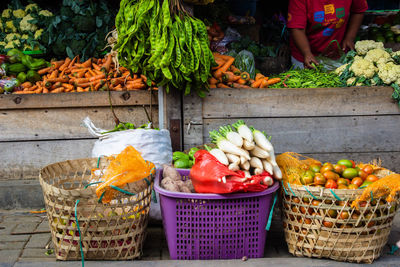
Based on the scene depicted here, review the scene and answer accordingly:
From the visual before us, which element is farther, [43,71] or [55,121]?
[43,71]

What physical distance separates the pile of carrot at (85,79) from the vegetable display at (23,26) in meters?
0.60

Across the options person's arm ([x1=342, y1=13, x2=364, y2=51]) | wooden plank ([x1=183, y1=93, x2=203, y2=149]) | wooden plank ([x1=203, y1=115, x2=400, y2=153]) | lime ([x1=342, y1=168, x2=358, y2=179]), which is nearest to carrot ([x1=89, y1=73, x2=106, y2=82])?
wooden plank ([x1=183, y1=93, x2=203, y2=149])

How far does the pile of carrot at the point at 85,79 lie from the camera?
13.8ft

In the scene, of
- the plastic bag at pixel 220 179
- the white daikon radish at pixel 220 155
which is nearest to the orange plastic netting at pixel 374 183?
the plastic bag at pixel 220 179

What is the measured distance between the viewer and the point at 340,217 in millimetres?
2684

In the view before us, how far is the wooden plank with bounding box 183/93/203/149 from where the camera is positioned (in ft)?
12.3

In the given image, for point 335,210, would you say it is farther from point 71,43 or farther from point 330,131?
point 71,43

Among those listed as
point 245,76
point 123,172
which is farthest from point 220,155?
point 245,76

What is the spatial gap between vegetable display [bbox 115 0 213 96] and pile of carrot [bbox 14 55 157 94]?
610mm

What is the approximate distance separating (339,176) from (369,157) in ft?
3.91

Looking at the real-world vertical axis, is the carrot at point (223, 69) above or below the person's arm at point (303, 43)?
below

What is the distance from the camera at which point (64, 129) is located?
12.8ft

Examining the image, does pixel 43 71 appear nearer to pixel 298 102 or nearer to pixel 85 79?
pixel 85 79

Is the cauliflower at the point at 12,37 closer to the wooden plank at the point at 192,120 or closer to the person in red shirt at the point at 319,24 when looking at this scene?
the wooden plank at the point at 192,120
